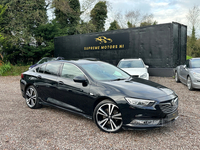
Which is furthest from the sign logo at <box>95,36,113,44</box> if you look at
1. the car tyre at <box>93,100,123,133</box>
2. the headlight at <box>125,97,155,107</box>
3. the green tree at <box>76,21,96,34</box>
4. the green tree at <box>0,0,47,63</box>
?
the green tree at <box>76,21,96,34</box>

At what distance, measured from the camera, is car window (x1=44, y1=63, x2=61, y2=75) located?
491cm

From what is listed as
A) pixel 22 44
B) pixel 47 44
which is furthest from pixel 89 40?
pixel 22 44

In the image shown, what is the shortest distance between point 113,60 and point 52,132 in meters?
11.4

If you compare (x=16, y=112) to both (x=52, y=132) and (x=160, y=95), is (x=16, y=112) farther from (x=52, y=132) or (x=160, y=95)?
(x=160, y=95)

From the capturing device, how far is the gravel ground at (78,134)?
3201 millimetres

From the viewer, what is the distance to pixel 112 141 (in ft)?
11.0

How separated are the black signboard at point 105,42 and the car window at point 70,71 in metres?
9.89

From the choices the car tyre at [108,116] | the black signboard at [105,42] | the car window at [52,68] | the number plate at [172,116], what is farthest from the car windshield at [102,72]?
the black signboard at [105,42]

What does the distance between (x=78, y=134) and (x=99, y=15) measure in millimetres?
35840

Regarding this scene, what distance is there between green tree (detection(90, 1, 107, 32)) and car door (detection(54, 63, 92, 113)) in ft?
109

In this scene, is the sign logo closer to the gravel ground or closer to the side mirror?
the gravel ground

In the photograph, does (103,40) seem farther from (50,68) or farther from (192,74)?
(50,68)

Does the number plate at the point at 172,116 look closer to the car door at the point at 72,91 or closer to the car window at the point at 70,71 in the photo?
the car door at the point at 72,91

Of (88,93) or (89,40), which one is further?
(89,40)
